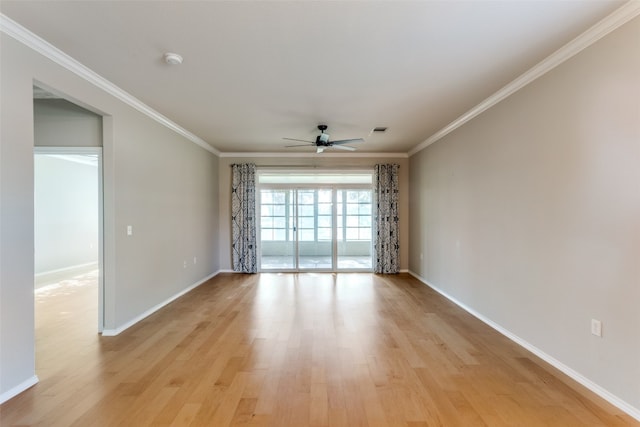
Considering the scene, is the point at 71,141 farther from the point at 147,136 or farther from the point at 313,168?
the point at 313,168

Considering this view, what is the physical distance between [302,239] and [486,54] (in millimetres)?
4887

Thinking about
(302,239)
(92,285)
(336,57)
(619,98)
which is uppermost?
(336,57)

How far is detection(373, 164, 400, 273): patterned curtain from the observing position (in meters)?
6.28

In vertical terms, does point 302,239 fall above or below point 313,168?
below

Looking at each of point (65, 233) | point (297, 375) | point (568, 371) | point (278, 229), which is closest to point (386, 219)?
point (278, 229)

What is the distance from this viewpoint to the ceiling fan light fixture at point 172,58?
239cm

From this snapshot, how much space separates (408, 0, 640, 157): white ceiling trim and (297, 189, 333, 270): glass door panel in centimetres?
343

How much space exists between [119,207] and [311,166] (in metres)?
3.89

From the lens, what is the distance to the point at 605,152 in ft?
6.76

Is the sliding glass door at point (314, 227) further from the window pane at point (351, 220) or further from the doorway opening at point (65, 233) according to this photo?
the doorway opening at point (65, 233)

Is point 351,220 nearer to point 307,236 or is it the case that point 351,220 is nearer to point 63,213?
point 307,236

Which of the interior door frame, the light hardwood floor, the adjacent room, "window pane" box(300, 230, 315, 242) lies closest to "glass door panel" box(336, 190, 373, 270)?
"window pane" box(300, 230, 315, 242)

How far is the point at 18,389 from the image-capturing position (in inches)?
82.3

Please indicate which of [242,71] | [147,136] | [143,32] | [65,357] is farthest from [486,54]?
[65,357]
